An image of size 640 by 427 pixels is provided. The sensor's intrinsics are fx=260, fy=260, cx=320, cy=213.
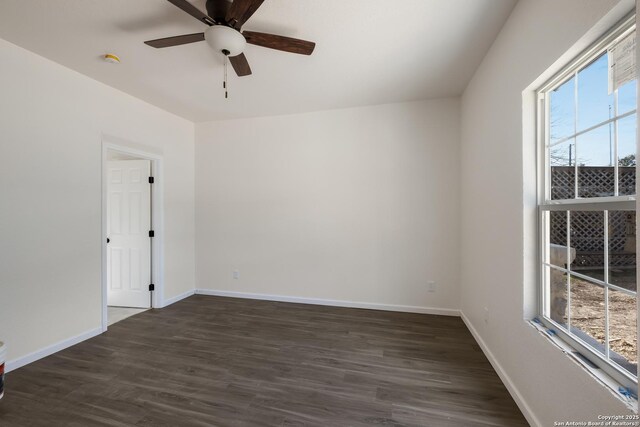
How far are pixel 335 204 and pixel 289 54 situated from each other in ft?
6.31

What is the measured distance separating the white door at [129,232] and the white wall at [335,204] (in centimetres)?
78

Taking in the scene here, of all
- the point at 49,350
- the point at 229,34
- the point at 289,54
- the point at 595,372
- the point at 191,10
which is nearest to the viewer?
the point at 595,372

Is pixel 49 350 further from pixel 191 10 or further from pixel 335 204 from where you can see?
pixel 335 204

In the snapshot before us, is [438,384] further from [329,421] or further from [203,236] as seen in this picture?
[203,236]

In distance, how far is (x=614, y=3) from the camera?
996mm

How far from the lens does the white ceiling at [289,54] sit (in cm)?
179

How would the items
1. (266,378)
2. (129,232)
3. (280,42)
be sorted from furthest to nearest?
(129,232) < (266,378) < (280,42)

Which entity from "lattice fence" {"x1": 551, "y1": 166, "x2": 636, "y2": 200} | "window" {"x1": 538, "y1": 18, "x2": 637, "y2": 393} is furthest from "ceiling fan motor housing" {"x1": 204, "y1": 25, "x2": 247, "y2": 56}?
"lattice fence" {"x1": 551, "y1": 166, "x2": 636, "y2": 200}

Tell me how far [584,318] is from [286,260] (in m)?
3.13

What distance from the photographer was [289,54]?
230 cm

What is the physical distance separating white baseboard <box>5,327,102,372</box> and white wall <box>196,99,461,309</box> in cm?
159

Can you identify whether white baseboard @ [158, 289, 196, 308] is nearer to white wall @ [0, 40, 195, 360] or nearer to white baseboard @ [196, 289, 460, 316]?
white baseboard @ [196, 289, 460, 316]

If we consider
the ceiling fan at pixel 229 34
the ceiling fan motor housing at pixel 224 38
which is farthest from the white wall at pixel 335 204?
the ceiling fan motor housing at pixel 224 38

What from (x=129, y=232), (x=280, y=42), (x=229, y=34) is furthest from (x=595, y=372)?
(x=129, y=232)
